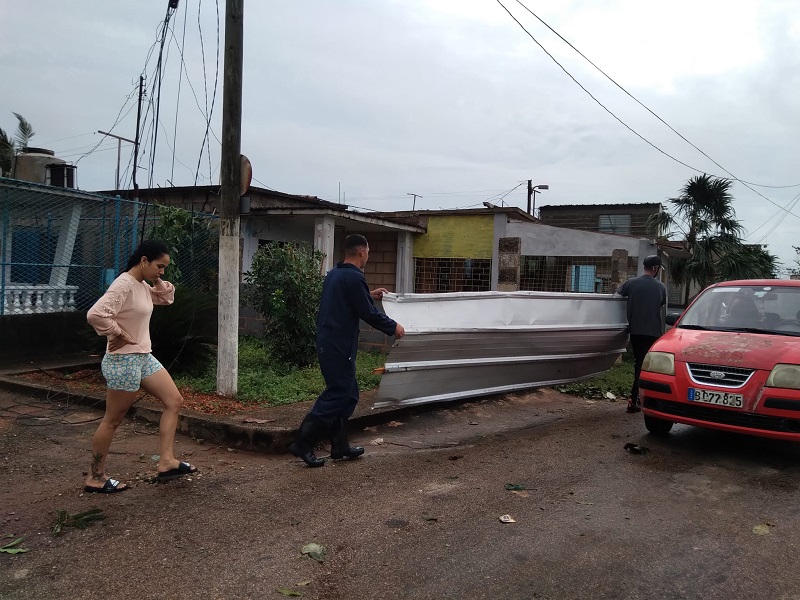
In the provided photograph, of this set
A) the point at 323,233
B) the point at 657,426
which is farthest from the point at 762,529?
the point at 323,233

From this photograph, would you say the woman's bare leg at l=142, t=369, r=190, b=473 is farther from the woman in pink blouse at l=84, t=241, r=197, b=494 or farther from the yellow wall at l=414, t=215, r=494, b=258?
the yellow wall at l=414, t=215, r=494, b=258

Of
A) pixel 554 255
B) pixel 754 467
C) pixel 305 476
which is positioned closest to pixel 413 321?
pixel 305 476

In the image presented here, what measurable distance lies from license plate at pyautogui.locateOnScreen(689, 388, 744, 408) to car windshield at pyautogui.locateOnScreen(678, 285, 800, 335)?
3.47 ft

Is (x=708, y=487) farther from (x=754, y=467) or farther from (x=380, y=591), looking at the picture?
(x=380, y=591)

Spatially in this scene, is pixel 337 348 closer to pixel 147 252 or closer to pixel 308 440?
pixel 308 440

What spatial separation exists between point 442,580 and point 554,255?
448 inches

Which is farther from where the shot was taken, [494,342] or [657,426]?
[494,342]

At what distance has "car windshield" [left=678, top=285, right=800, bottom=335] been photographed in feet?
20.2

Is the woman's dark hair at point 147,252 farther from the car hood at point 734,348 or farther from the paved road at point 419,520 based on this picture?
the car hood at point 734,348

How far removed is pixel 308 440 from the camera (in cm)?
514

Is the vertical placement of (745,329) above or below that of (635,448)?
above

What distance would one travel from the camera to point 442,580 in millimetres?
3227

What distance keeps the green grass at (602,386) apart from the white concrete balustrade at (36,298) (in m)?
7.50

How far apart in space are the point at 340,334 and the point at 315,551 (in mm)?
1925
